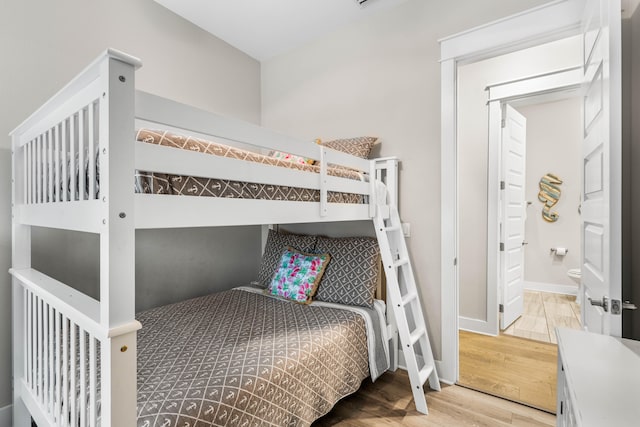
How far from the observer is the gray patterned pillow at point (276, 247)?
2600 millimetres

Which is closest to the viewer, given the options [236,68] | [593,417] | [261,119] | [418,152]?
[593,417]

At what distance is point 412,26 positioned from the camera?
2.32m

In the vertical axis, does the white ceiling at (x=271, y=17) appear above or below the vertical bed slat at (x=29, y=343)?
above

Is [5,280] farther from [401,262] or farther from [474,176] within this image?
[474,176]

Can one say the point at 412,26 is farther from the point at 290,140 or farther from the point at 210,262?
the point at 210,262

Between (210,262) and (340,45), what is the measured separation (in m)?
2.17

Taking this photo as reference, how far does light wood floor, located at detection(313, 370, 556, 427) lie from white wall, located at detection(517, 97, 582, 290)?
3.38 meters

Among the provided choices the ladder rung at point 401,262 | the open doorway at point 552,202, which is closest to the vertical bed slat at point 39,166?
the ladder rung at point 401,262

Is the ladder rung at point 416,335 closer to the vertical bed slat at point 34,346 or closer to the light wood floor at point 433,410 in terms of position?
the light wood floor at point 433,410

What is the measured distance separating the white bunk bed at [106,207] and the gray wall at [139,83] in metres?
0.27

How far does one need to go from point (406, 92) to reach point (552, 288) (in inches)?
154

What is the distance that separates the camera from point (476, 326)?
10.0 ft

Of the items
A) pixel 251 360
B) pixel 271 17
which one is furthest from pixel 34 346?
pixel 271 17

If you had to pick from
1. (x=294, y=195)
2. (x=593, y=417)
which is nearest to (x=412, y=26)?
(x=294, y=195)
